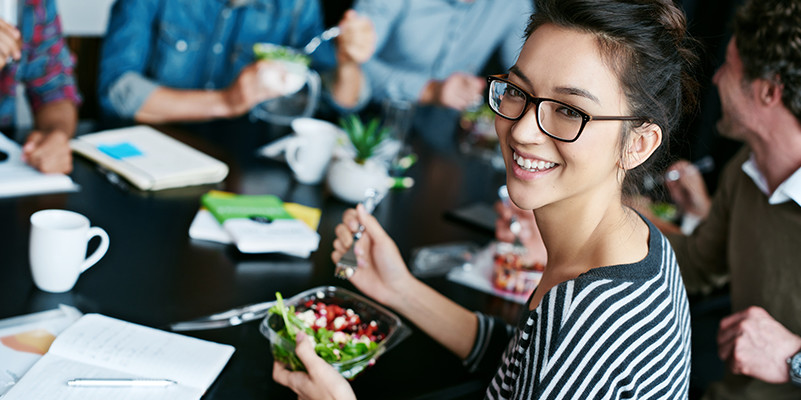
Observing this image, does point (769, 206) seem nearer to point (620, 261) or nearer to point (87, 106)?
point (620, 261)

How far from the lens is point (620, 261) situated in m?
1.04

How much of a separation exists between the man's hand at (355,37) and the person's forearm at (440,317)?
4.49ft

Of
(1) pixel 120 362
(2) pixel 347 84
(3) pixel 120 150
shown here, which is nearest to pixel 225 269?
(1) pixel 120 362

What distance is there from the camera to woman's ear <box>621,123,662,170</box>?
1.02m

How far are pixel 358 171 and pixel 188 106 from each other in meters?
0.78

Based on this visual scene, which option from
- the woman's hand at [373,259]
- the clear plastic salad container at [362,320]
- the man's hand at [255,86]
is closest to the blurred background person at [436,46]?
the man's hand at [255,86]

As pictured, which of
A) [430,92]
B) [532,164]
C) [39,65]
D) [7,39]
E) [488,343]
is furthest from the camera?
[430,92]

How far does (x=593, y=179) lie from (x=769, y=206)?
859 millimetres

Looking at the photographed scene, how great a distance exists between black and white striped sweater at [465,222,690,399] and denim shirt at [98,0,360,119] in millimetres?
1623

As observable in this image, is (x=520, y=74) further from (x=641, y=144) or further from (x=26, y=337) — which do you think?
(x=26, y=337)

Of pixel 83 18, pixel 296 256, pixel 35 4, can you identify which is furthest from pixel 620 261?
pixel 83 18

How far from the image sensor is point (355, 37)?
8.21ft

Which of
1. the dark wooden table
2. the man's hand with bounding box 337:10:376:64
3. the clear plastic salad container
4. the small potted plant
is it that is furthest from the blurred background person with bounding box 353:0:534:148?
the clear plastic salad container

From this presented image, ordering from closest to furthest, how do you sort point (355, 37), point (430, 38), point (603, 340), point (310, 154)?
point (603, 340)
point (310, 154)
point (355, 37)
point (430, 38)
